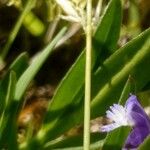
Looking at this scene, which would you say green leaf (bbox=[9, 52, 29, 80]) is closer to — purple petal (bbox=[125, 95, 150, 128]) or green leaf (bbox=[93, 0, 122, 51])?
green leaf (bbox=[93, 0, 122, 51])

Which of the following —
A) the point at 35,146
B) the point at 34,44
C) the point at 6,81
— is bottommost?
the point at 35,146

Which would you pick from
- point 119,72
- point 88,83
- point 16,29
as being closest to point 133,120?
point 88,83

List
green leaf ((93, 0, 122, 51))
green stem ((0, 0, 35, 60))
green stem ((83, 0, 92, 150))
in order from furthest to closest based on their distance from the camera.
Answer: green stem ((0, 0, 35, 60)), green leaf ((93, 0, 122, 51)), green stem ((83, 0, 92, 150))

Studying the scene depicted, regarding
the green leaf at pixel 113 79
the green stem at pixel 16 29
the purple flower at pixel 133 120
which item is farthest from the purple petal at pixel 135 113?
the green stem at pixel 16 29

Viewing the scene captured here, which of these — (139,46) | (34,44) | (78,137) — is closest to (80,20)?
(139,46)

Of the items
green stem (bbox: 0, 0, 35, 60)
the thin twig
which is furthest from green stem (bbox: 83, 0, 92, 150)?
green stem (bbox: 0, 0, 35, 60)

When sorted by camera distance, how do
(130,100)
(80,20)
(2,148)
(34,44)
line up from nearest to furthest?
(130,100), (80,20), (2,148), (34,44)

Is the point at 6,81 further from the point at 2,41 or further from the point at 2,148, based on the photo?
the point at 2,41
